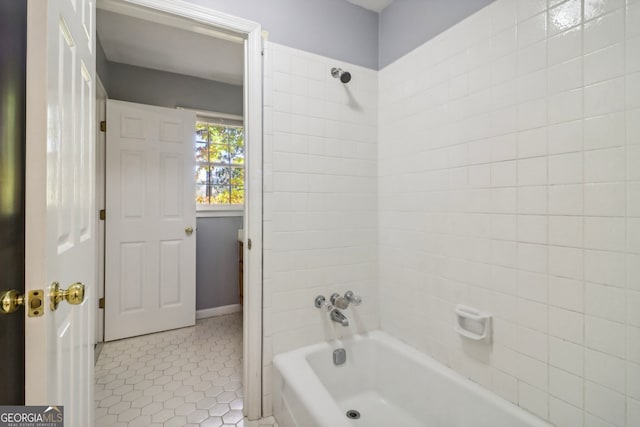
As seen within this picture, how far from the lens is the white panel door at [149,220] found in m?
2.54

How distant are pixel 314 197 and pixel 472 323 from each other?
105cm

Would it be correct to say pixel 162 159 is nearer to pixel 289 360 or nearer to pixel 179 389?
pixel 179 389

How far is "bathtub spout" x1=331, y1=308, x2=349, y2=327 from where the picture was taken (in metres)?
1.71

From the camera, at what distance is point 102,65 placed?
2471 mm

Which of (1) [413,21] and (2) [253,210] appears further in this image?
(1) [413,21]

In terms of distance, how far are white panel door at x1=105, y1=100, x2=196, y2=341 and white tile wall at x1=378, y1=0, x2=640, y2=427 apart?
6.96ft

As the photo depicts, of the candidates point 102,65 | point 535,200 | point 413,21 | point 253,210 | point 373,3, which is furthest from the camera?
point 102,65

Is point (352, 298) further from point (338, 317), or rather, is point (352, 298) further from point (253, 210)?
point (253, 210)

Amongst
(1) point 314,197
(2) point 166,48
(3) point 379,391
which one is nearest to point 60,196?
(1) point 314,197

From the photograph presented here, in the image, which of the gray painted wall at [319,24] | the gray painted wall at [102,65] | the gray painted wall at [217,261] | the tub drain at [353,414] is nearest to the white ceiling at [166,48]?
the gray painted wall at [102,65]

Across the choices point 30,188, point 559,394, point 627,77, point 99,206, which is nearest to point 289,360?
point 559,394

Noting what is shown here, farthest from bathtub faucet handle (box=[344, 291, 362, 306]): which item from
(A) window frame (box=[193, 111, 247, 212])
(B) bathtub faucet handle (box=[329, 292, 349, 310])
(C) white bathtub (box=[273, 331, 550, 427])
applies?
(A) window frame (box=[193, 111, 247, 212])

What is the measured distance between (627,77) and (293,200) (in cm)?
141

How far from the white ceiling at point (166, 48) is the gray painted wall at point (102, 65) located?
44 millimetres
